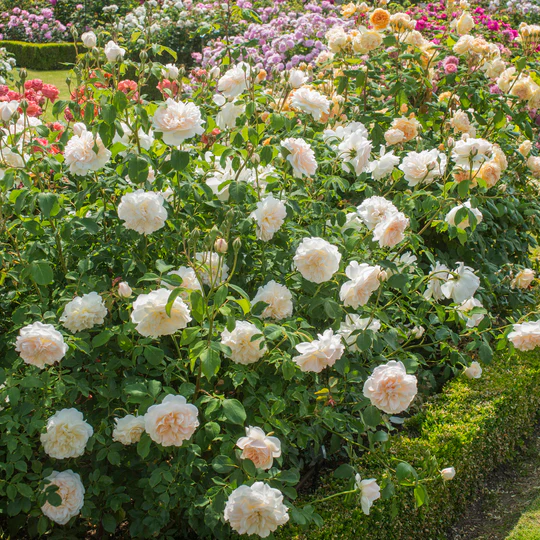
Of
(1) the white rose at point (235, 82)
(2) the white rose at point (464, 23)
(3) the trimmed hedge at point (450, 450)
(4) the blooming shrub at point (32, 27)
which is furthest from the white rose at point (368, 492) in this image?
(4) the blooming shrub at point (32, 27)

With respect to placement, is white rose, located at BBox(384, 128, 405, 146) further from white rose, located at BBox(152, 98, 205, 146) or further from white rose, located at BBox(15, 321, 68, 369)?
white rose, located at BBox(15, 321, 68, 369)

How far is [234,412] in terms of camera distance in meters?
1.63

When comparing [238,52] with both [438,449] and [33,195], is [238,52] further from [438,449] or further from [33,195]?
[438,449]

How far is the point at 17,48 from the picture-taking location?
11.4 m

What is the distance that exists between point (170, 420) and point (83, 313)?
427 mm

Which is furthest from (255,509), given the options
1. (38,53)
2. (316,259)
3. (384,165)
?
(38,53)

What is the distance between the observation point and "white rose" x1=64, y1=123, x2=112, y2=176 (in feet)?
5.98

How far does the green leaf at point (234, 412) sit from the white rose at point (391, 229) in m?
0.67

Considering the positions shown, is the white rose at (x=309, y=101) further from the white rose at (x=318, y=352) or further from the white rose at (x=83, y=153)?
the white rose at (x=318, y=352)

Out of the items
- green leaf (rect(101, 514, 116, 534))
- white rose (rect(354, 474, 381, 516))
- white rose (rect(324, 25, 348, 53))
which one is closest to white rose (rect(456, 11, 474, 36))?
white rose (rect(324, 25, 348, 53))

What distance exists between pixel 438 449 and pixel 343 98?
1.97 meters

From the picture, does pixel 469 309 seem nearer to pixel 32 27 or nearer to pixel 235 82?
pixel 235 82

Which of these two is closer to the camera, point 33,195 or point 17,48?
point 33,195

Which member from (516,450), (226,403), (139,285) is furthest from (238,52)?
(516,450)
